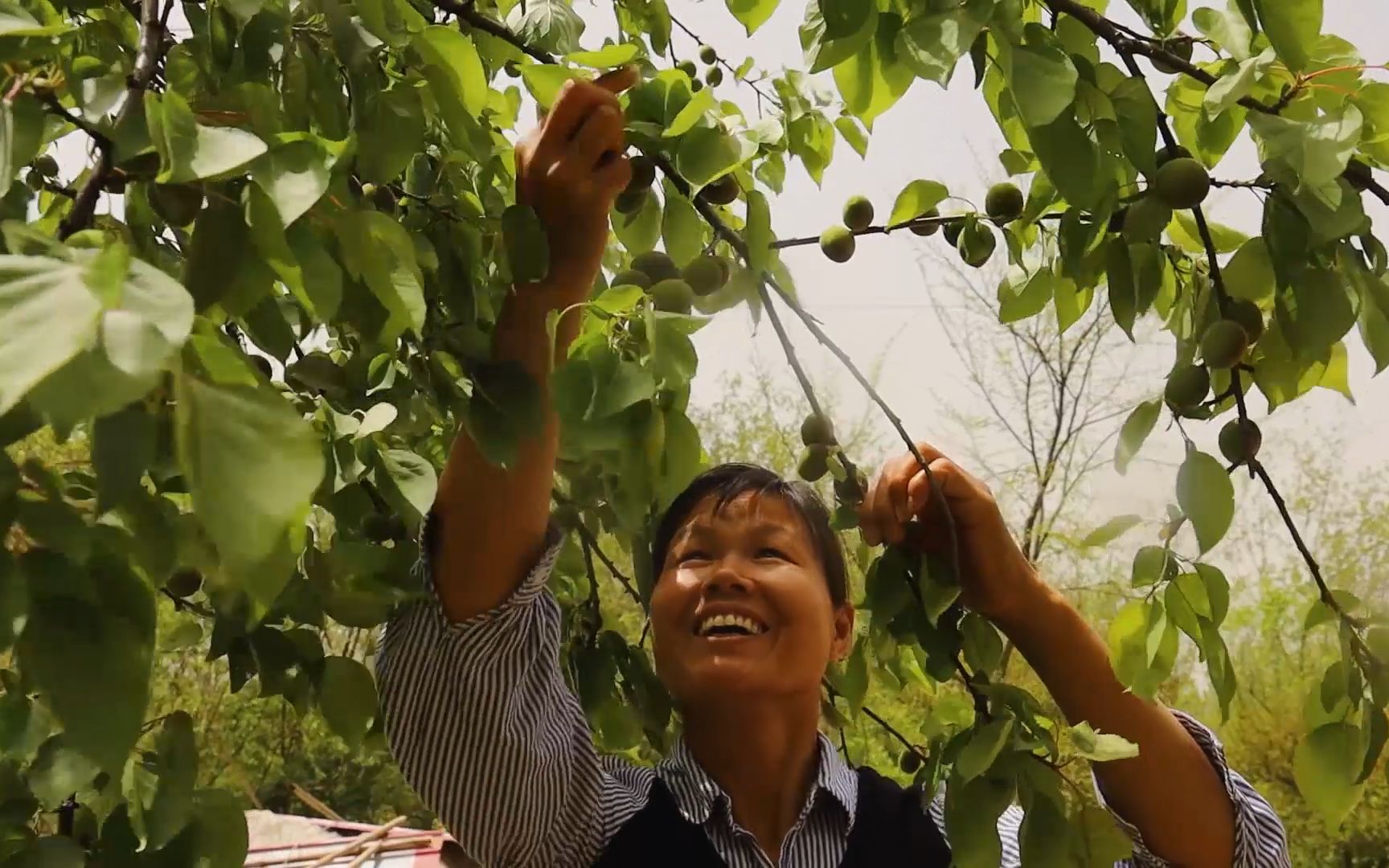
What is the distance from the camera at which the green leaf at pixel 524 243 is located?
0.44m

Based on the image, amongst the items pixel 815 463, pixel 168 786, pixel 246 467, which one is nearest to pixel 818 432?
pixel 815 463

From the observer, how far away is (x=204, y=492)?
0.17m

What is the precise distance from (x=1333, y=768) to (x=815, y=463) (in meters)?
0.26

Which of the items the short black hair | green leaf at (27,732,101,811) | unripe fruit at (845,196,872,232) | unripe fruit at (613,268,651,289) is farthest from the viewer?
the short black hair

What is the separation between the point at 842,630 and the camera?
0.78 meters

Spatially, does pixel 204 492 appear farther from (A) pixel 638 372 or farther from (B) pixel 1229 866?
(B) pixel 1229 866

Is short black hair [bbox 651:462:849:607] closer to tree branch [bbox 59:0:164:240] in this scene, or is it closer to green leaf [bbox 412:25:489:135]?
green leaf [bbox 412:25:489:135]

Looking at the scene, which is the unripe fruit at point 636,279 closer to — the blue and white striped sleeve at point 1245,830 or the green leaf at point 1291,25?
the green leaf at point 1291,25

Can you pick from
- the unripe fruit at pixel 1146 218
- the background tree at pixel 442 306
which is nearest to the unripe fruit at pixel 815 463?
the background tree at pixel 442 306

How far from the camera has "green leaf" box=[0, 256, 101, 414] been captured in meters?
0.15

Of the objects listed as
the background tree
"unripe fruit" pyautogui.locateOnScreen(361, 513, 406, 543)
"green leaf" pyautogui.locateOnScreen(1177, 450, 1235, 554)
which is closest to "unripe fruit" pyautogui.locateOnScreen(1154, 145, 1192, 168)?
the background tree

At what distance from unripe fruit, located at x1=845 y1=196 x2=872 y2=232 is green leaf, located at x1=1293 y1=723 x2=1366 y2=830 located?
12.1 inches

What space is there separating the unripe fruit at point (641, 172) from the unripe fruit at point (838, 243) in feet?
0.32

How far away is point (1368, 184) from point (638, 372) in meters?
0.26
